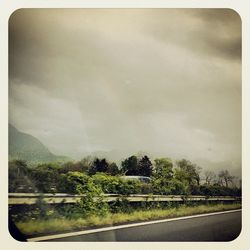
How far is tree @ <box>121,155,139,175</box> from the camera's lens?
114 inches

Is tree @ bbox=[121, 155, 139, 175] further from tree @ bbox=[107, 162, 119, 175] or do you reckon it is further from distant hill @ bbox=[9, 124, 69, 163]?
distant hill @ bbox=[9, 124, 69, 163]

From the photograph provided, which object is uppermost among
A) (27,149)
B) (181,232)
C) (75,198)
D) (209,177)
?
(27,149)

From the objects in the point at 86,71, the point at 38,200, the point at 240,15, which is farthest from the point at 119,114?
the point at 240,15

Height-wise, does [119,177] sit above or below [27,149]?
below

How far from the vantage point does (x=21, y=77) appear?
113 inches

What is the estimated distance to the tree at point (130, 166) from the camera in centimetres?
291

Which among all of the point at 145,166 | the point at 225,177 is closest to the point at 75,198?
the point at 145,166

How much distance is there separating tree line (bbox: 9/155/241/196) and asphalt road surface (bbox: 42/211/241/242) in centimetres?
21

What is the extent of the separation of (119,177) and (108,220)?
311 mm

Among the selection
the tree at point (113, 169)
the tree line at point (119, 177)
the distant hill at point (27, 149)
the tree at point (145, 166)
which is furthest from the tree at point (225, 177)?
the distant hill at point (27, 149)

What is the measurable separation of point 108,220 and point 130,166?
1.34 ft

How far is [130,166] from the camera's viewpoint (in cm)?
291

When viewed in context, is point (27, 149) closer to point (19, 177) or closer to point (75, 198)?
point (19, 177)

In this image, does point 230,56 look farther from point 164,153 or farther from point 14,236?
point 14,236
